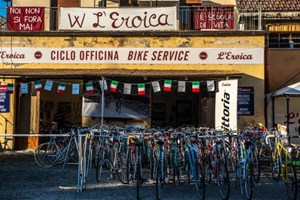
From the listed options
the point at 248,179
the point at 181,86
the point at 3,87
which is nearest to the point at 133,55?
the point at 181,86

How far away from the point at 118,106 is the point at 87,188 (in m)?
6.76

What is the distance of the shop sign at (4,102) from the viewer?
15.9 metres

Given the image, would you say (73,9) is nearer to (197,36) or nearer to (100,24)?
(100,24)

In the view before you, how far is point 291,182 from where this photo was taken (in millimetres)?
7793

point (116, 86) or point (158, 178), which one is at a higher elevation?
point (116, 86)

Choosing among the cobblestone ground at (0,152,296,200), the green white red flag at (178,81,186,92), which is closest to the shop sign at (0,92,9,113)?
the cobblestone ground at (0,152,296,200)

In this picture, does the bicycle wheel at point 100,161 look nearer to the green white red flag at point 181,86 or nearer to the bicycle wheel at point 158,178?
the bicycle wheel at point 158,178

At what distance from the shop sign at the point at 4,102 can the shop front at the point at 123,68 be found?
153 millimetres

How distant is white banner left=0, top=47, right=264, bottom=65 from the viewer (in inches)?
610

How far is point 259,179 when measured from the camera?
10227 millimetres

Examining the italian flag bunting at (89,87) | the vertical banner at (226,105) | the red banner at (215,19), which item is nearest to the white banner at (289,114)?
the vertical banner at (226,105)

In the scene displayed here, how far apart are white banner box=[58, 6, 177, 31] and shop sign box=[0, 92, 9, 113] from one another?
3277mm

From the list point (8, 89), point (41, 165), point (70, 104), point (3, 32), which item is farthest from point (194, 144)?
point (70, 104)

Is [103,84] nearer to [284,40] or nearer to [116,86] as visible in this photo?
[116,86]
